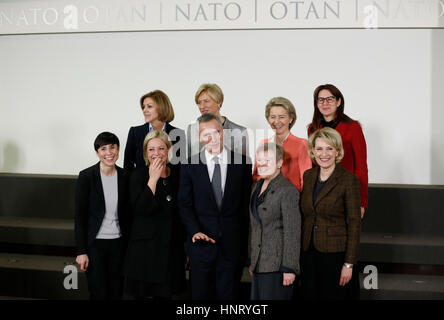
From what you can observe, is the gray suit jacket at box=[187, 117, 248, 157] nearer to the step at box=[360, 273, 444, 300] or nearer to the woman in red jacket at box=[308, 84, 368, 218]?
the woman in red jacket at box=[308, 84, 368, 218]

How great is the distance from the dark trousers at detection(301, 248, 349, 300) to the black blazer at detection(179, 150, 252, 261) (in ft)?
1.31

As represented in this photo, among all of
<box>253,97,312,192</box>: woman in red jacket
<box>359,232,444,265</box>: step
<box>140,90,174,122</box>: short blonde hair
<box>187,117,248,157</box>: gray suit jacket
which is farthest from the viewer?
<box>359,232,444,265</box>: step

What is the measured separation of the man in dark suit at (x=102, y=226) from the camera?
2.91 metres

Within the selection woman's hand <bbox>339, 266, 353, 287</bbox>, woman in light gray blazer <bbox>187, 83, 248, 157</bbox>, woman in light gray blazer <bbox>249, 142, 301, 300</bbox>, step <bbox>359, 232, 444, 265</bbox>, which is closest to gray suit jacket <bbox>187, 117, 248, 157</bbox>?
woman in light gray blazer <bbox>187, 83, 248, 157</bbox>

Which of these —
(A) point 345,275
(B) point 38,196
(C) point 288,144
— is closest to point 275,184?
(C) point 288,144

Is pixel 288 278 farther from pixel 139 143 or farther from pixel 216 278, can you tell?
pixel 139 143

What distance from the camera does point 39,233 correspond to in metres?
4.28

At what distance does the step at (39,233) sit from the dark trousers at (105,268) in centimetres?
139

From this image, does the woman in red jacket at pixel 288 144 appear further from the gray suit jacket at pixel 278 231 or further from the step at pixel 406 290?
the step at pixel 406 290

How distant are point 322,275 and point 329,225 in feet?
0.94

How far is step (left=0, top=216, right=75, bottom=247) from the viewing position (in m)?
4.22

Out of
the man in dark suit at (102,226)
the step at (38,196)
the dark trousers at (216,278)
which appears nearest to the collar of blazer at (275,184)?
the dark trousers at (216,278)
